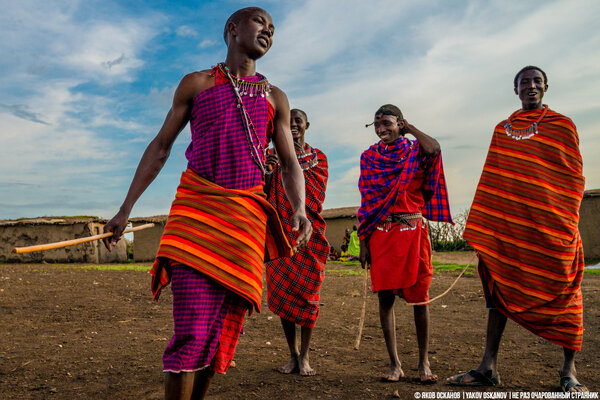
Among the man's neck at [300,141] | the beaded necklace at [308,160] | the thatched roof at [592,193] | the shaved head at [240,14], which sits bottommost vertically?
the beaded necklace at [308,160]

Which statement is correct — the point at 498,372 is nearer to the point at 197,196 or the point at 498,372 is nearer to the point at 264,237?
the point at 264,237

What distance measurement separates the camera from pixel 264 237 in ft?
8.97

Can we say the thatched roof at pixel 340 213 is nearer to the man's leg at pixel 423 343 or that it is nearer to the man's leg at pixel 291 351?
the man's leg at pixel 291 351

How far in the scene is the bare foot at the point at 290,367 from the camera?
4.61 m

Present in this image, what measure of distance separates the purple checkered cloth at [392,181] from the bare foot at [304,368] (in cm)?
125

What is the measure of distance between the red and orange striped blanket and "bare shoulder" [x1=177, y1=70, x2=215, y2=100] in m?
2.84

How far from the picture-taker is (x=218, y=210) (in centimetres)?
256

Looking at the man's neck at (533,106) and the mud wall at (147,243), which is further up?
the man's neck at (533,106)

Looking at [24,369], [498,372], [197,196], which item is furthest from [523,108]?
[24,369]

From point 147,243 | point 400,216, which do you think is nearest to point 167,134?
point 400,216

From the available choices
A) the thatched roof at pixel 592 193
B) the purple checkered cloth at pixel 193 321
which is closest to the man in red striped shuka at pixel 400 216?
the purple checkered cloth at pixel 193 321

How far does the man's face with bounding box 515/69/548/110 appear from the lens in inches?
175

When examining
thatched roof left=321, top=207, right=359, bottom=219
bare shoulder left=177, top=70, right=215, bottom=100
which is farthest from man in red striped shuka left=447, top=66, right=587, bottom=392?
thatched roof left=321, top=207, right=359, bottom=219

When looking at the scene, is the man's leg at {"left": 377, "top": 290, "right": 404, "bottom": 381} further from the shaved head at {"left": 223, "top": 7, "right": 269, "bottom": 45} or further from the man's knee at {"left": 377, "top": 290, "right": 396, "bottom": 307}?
the shaved head at {"left": 223, "top": 7, "right": 269, "bottom": 45}
